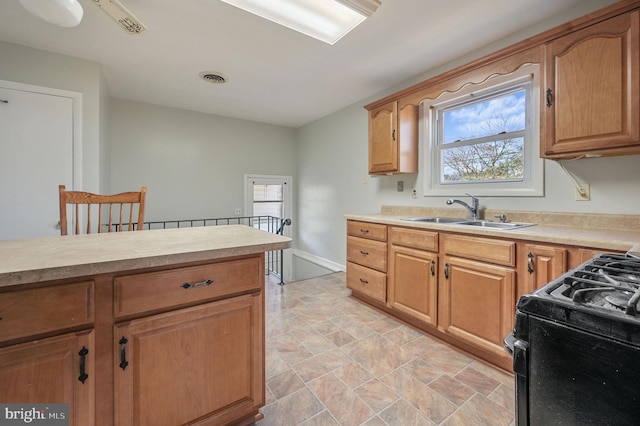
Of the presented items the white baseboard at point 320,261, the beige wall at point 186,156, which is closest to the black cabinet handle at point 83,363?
the white baseboard at point 320,261

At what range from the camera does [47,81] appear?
2502 mm

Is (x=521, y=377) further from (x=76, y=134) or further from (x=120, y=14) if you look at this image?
(x=76, y=134)

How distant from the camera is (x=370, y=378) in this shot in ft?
5.59

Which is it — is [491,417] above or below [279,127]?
below

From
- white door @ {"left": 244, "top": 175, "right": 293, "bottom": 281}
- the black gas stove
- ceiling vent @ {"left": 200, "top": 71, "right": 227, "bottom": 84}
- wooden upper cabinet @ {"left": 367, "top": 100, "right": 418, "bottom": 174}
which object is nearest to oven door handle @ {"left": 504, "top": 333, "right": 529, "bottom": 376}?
the black gas stove

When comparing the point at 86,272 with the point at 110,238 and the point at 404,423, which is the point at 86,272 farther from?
the point at 404,423

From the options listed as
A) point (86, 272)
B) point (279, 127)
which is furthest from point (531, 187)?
point (279, 127)

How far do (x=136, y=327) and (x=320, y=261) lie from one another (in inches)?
143

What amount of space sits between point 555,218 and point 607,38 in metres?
1.11

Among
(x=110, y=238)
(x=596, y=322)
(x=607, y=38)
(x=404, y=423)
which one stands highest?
(x=607, y=38)

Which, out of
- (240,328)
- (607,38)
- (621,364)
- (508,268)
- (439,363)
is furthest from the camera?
(439,363)

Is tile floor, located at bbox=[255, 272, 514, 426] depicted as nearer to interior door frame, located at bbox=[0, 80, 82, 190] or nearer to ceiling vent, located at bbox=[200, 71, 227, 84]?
interior door frame, located at bbox=[0, 80, 82, 190]

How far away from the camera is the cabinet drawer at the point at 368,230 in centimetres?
256

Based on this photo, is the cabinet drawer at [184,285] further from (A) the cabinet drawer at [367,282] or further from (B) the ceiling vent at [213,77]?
(B) the ceiling vent at [213,77]
